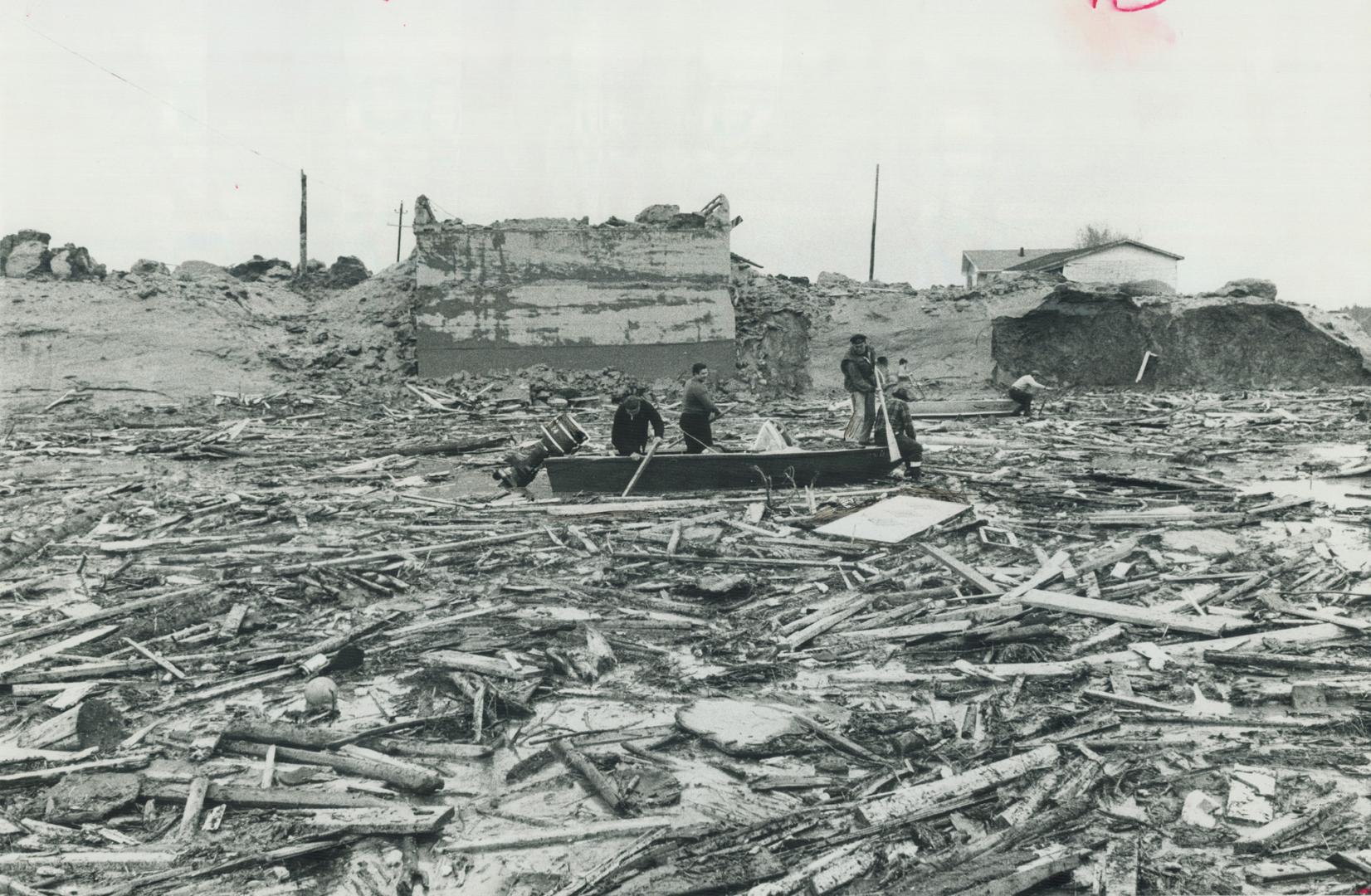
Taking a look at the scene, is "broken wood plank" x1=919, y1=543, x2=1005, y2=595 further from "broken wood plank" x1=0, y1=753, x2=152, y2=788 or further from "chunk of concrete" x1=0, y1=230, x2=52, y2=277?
"chunk of concrete" x1=0, y1=230, x2=52, y2=277

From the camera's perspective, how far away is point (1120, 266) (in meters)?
51.4

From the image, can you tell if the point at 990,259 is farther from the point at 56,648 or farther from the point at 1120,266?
the point at 56,648

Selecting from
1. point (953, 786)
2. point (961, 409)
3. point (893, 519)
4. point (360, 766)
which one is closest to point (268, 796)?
point (360, 766)

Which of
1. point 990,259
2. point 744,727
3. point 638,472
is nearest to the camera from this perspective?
point 744,727

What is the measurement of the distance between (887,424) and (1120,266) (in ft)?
147

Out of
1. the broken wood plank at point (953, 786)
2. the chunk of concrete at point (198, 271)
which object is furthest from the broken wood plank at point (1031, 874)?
the chunk of concrete at point (198, 271)

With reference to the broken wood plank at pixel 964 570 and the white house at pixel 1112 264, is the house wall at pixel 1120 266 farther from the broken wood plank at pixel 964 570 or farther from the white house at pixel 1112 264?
the broken wood plank at pixel 964 570

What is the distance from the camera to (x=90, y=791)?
4500 mm

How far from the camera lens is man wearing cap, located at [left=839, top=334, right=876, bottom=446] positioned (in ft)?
43.8

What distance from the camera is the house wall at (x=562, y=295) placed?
26.9m

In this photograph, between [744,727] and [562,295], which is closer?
[744,727]

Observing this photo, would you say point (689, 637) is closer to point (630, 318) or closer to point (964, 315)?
point (630, 318)

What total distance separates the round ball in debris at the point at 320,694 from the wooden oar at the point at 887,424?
26.6ft

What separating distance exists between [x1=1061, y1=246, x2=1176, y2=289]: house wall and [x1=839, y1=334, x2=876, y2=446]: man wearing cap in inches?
1571
